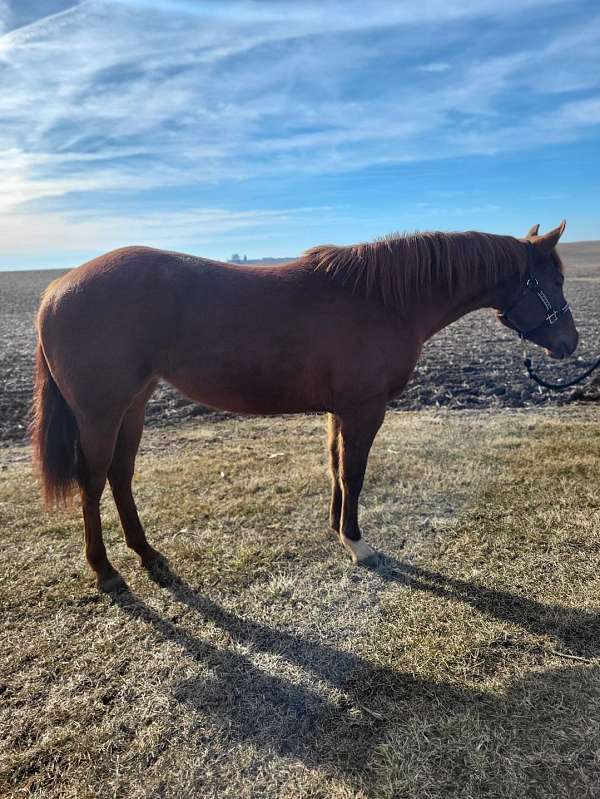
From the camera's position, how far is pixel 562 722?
88.2 inches

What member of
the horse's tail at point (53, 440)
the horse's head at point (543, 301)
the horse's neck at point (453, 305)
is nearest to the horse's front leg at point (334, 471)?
the horse's neck at point (453, 305)

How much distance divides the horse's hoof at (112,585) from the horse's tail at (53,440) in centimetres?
60

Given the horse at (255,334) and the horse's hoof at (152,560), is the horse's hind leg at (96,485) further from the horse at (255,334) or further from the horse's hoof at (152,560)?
the horse's hoof at (152,560)

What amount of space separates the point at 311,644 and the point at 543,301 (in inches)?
112

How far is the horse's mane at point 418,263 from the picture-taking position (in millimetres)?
3342

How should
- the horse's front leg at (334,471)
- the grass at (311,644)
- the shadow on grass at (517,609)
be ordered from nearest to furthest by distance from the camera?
1. the grass at (311,644)
2. the shadow on grass at (517,609)
3. the horse's front leg at (334,471)

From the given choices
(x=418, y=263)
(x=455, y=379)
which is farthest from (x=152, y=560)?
(x=455, y=379)

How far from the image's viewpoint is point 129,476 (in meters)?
3.56

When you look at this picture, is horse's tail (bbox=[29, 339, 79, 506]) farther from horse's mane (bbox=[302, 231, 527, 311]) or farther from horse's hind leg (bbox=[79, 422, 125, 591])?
horse's mane (bbox=[302, 231, 527, 311])

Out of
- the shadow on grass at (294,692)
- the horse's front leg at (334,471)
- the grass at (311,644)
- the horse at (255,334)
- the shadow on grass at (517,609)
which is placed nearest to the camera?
the grass at (311,644)

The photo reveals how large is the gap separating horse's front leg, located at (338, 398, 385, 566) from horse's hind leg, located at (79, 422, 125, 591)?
1532 millimetres

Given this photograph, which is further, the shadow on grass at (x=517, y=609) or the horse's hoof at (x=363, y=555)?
the horse's hoof at (x=363, y=555)

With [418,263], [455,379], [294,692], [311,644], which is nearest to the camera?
[294,692]

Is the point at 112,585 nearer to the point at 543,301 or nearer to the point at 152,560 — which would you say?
the point at 152,560
